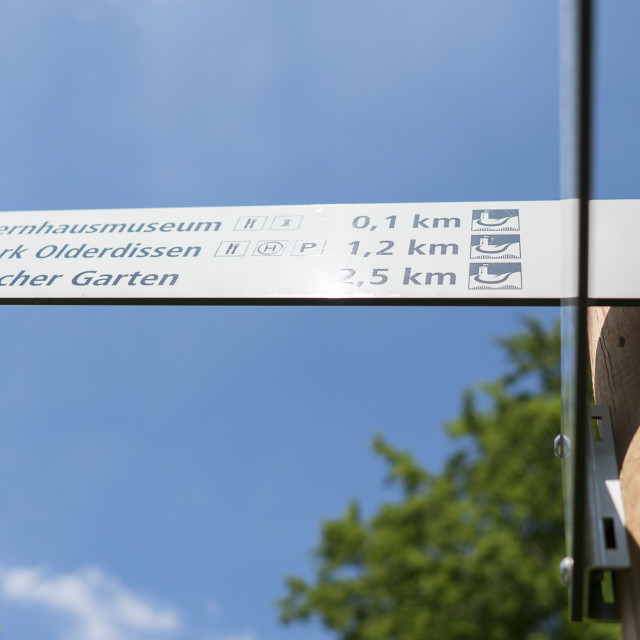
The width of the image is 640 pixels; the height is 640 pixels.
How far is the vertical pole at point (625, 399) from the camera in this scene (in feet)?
5.26

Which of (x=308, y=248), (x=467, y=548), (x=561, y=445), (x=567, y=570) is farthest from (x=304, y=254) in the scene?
(x=467, y=548)

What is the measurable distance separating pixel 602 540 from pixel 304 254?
1.31 metres

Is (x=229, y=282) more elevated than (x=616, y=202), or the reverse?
(x=616, y=202)

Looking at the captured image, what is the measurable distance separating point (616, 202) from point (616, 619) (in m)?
1.36

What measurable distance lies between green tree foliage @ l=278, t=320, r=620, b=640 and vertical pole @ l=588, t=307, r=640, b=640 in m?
7.49

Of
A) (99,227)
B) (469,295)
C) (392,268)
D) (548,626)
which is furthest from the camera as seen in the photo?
(548,626)

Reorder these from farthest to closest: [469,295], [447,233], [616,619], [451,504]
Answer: [451,504] < [447,233] < [469,295] < [616,619]

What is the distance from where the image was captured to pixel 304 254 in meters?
2.48

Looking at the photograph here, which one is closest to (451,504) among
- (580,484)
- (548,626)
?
(548,626)

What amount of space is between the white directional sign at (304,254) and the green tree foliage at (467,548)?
7.63 metres

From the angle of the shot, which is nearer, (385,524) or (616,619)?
(616,619)

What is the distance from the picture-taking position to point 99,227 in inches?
111

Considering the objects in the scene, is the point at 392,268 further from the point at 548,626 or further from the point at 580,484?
the point at 548,626

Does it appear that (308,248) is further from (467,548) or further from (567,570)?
(467,548)
